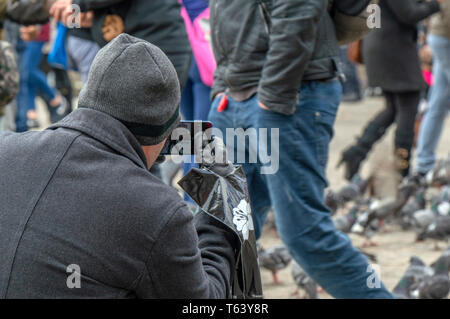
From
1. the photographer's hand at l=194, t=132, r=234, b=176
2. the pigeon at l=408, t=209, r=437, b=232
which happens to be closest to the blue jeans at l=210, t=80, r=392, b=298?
the photographer's hand at l=194, t=132, r=234, b=176

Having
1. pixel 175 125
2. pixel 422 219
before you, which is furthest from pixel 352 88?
pixel 175 125

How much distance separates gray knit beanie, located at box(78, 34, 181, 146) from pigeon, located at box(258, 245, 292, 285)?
2572 mm

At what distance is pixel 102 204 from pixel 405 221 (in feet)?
14.2

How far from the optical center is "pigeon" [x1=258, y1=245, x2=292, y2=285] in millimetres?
4414

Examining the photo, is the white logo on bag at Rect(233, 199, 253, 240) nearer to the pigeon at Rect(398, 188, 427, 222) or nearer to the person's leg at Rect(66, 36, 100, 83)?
the person's leg at Rect(66, 36, 100, 83)

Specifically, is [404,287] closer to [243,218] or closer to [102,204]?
[243,218]

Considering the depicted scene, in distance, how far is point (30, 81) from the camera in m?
8.76

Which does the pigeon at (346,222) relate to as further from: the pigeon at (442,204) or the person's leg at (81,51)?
the person's leg at (81,51)

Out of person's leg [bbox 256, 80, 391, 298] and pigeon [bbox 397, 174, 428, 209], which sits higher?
person's leg [bbox 256, 80, 391, 298]

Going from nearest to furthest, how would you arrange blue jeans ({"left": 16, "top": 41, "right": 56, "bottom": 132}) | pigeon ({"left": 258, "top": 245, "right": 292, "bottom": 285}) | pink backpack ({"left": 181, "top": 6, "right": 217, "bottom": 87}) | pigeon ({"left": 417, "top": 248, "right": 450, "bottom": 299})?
pigeon ({"left": 417, "top": 248, "right": 450, "bottom": 299}), pigeon ({"left": 258, "top": 245, "right": 292, "bottom": 285}), pink backpack ({"left": 181, "top": 6, "right": 217, "bottom": 87}), blue jeans ({"left": 16, "top": 41, "right": 56, "bottom": 132})

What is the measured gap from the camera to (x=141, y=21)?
3846 mm

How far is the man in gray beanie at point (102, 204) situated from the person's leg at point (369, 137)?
4.63 meters
